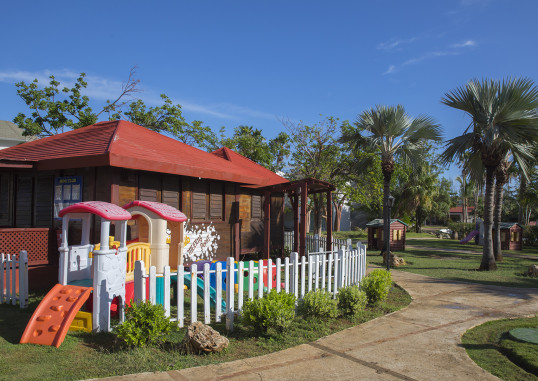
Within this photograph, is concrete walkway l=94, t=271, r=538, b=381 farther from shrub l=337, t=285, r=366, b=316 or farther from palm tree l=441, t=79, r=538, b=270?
palm tree l=441, t=79, r=538, b=270

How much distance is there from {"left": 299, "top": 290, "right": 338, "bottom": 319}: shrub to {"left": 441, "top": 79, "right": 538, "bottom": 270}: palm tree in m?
10.7

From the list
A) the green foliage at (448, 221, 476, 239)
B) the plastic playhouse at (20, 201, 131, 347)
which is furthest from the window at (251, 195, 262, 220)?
the green foliage at (448, 221, 476, 239)

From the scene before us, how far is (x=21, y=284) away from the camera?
7.64 m

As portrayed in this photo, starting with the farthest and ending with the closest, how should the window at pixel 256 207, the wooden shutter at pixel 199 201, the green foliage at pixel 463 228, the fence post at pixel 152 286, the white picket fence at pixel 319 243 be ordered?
the green foliage at pixel 463 228 < the window at pixel 256 207 < the white picket fence at pixel 319 243 < the wooden shutter at pixel 199 201 < the fence post at pixel 152 286

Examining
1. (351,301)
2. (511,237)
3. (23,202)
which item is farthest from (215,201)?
(511,237)

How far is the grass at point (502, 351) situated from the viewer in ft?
16.3

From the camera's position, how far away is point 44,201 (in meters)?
10.3

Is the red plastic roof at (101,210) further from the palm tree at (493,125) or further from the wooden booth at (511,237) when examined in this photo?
the wooden booth at (511,237)

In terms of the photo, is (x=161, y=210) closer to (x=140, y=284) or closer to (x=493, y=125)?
(x=140, y=284)

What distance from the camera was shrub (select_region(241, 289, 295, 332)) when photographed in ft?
19.5

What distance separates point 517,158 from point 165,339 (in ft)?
47.8

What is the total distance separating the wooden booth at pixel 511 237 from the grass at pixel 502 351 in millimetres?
21953

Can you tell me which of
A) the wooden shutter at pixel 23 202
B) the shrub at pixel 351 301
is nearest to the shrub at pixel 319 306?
the shrub at pixel 351 301

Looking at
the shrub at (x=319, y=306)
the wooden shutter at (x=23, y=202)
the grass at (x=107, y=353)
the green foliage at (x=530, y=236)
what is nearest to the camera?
the grass at (x=107, y=353)
